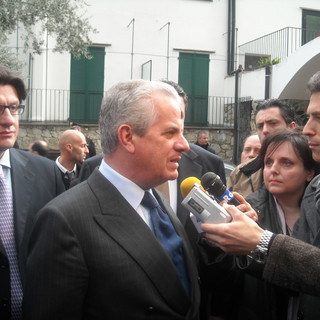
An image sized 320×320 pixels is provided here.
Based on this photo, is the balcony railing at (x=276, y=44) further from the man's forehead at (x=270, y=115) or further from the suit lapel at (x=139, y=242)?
the suit lapel at (x=139, y=242)

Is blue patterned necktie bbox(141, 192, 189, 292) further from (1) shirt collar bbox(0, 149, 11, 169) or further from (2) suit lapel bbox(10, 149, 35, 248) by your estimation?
(1) shirt collar bbox(0, 149, 11, 169)

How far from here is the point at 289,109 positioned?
3.82m

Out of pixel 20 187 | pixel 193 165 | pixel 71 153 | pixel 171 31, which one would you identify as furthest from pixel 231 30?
pixel 20 187

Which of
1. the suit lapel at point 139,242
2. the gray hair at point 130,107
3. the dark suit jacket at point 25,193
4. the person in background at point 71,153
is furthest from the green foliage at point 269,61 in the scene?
the suit lapel at point 139,242

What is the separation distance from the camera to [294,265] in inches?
78.2

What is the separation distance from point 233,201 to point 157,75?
13.1 metres

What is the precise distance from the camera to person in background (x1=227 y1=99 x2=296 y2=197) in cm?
333

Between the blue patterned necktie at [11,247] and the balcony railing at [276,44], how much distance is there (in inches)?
503

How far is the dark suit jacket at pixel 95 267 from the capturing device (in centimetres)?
169

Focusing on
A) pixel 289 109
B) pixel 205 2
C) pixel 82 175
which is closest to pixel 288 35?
pixel 205 2

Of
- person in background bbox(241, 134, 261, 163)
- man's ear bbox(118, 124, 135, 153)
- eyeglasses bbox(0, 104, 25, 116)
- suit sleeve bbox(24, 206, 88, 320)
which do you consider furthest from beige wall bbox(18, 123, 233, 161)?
suit sleeve bbox(24, 206, 88, 320)

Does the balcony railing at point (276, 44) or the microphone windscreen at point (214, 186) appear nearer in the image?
the microphone windscreen at point (214, 186)

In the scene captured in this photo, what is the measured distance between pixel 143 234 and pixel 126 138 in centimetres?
40

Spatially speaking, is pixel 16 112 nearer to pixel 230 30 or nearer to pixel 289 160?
pixel 289 160
